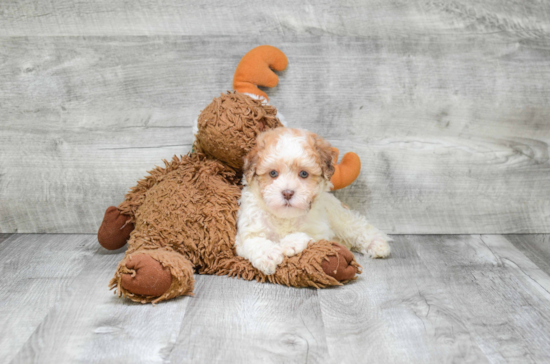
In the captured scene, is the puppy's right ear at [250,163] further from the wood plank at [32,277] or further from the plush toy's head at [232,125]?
the wood plank at [32,277]

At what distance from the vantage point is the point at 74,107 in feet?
5.41

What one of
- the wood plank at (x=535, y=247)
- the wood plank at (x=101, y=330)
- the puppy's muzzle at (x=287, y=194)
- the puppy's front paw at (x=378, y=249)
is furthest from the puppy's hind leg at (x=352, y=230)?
the wood plank at (x=101, y=330)

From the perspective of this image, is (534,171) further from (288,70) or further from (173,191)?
(173,191)

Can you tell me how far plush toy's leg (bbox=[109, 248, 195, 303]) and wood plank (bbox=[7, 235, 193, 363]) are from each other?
0.03 metres

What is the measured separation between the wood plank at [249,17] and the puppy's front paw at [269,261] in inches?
30.4

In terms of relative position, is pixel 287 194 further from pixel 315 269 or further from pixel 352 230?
pixel 352 230

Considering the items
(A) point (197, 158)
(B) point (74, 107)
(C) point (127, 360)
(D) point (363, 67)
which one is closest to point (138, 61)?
(B) point (74, 107)

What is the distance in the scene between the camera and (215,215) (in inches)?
52.9

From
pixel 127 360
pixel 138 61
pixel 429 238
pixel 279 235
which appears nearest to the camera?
pixel 127 360

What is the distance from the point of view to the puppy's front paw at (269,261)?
126 centimetres

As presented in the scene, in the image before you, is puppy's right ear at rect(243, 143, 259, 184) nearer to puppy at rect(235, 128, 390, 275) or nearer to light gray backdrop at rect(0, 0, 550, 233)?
puppy at rect(235, 128, 390, 275)

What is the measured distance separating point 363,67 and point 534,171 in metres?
0.76

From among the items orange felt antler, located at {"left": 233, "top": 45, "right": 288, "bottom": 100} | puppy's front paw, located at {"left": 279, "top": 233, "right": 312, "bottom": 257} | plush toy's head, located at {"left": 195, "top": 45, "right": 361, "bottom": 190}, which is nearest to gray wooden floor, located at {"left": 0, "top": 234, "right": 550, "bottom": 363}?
puppy's front paw, located at {"left": 279, "top": 233, "right": 312, "bottom": 257}

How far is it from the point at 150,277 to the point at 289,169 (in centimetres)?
44
